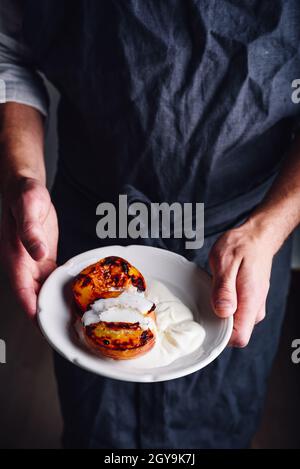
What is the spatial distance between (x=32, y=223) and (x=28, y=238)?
2 cm

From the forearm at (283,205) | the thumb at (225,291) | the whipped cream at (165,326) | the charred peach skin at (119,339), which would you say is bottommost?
the whipped cream at (165,326)

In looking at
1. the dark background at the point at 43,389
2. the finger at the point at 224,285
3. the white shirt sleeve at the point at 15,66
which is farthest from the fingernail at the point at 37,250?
the dark background at the point at 43,389

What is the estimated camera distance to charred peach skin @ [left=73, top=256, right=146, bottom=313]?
0.69 m

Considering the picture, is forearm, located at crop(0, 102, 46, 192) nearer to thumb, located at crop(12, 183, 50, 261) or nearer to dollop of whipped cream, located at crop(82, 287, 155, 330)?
thumb, located at crop(12, 183, 50, 261)

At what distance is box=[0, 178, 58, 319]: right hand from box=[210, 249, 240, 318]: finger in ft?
0.75

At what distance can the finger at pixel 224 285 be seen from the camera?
0.67 metres

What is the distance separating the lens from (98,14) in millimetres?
A: 764

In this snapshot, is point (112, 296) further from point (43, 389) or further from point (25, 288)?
point (43, 389)

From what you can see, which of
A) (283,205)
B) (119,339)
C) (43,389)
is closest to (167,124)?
(283,205)

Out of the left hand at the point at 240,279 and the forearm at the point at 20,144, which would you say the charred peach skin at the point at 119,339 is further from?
the forearm at the point at 20,144

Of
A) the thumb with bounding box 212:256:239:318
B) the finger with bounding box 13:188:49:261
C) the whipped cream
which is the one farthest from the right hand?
the thumb with bounding box 212:256:239:318

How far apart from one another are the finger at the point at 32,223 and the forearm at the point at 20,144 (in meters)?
0.08

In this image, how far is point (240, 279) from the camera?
71cm
